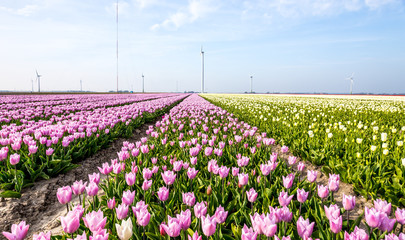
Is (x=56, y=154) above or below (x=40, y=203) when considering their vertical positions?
above

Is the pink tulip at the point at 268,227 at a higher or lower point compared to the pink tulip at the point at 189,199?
higher

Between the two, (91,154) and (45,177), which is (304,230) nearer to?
(45,177)

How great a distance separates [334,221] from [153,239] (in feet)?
4.62

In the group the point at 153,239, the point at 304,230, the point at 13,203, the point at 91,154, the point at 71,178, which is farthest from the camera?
the point at 91,154

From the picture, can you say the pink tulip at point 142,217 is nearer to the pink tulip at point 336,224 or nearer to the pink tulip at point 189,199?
the pink tulip at point 189,199

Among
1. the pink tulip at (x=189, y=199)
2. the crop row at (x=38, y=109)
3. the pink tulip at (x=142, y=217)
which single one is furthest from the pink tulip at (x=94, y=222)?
the crop row at (x=38, y=109)

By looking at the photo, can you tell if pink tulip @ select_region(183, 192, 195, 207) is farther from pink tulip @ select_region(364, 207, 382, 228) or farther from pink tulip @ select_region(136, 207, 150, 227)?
pink tulip @ select_region(364, 207, 382, 228)

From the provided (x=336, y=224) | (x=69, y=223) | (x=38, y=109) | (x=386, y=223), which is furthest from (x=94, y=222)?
(x=38, y=109)

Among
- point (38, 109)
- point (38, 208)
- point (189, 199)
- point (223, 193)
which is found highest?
point (38, 109)

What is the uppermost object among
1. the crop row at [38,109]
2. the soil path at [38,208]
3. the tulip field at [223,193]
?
the crop row at [38,109]

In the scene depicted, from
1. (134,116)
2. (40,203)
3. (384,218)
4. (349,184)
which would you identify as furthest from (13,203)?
(134,116)

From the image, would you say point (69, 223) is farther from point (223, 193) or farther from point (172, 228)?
point (223, 193)

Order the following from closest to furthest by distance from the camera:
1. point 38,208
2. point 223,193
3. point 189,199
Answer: point 189,199, point 223,193, point 38,208

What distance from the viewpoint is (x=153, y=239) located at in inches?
76.5
